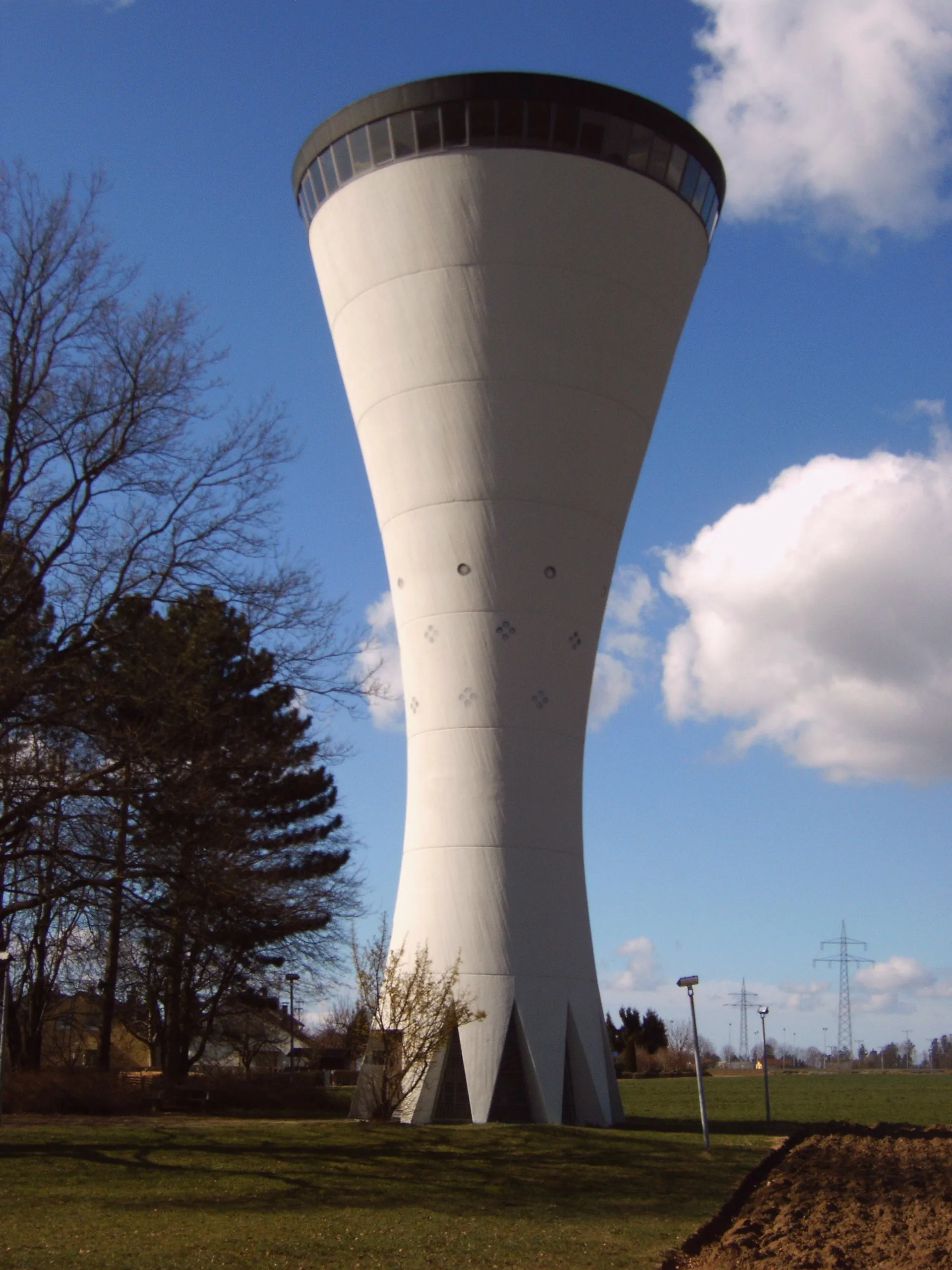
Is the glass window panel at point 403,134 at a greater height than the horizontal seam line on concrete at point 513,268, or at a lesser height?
greater

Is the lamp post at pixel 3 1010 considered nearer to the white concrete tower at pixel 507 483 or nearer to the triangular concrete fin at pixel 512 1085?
the white concrete tower at pixel 507 483

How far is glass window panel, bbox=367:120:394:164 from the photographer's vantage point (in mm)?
20297

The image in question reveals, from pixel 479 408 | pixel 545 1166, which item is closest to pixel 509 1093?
pixel 545 1166

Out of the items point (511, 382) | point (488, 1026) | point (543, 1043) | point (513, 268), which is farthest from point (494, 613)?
point (543, 1043)

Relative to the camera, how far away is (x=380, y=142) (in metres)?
20.4

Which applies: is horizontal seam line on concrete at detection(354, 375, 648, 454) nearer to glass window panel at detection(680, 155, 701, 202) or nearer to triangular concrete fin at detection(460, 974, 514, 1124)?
glass window panel at detection(680, 155, 701, 202)

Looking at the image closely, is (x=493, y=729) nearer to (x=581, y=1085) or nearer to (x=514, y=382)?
(x=514, y=382)

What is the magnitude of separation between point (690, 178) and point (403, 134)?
4.46m

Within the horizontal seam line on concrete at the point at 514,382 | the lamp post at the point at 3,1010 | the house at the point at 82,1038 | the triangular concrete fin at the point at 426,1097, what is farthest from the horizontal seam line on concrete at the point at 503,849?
the house at the point at 82,1038

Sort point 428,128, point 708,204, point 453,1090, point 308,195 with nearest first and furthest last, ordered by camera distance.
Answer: point 453,1090 < point 428,128 < point 708,204 < point 308,195

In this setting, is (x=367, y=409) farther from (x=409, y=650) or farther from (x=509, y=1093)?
(x=509, y=1093)

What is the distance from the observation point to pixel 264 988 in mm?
27859

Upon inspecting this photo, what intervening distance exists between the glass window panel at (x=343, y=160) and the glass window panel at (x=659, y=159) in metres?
4.50

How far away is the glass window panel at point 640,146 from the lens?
2025cm
